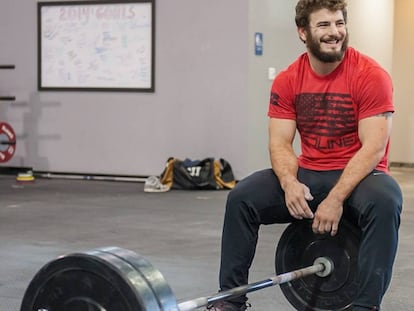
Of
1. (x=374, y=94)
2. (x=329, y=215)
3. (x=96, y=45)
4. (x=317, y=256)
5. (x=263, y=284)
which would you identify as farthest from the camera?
(x=96, y=45)

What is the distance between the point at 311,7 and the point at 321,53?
5.6 inches

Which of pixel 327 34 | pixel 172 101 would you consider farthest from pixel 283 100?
pixel 172 101

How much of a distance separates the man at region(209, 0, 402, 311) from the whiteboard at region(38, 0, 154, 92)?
447 centimetres

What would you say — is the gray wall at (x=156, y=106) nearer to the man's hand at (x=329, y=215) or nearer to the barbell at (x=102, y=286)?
the man's hand at (x=329, y=215)

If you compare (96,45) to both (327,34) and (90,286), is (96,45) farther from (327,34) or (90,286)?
(90,286)

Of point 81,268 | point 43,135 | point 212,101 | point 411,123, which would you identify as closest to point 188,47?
point 212,101

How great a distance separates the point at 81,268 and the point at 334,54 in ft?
3.75

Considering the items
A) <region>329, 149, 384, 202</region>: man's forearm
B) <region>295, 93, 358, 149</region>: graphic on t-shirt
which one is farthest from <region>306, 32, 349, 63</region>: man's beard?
<region>329, 149, 384, 202</region>: man's forearm

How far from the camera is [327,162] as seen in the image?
239 centimetres

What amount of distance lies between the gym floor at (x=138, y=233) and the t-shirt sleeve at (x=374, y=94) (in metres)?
0.82

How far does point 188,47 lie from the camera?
6699mm

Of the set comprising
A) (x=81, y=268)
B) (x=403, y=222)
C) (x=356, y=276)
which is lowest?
(x=403, y=222)

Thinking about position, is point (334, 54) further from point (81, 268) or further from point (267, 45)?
point (267, 45)

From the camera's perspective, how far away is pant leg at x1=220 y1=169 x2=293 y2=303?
7.57 feet
